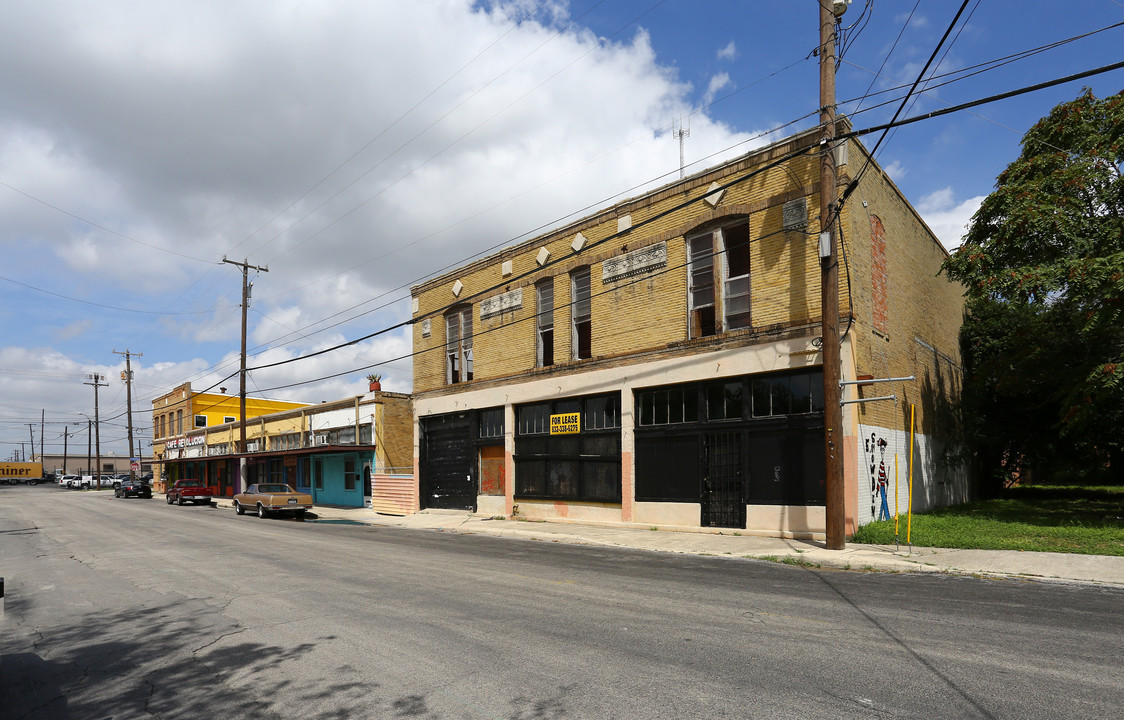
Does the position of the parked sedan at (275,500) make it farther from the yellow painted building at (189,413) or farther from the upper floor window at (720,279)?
the yellow painted building at (189,413)

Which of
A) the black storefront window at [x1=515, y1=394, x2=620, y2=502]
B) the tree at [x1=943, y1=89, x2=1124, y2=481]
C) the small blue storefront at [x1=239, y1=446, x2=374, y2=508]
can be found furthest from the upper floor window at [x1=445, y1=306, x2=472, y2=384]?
the tree at [x1=943, y1=89, x2=1124, y2=481]

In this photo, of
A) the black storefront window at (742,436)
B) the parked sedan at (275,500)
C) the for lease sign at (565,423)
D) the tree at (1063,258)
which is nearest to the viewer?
the tree at (1063,258)

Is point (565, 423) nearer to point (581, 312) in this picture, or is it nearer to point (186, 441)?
point (581, 312)

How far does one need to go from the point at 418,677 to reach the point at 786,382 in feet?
45.2

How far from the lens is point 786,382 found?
17641mm

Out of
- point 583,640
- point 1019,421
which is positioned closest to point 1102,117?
point 1019,421

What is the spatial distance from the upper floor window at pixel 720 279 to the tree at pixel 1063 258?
6.03 metres

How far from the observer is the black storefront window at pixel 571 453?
864 inches

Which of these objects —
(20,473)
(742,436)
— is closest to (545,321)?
(742,436)

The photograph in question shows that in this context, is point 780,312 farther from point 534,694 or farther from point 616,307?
point 534,694

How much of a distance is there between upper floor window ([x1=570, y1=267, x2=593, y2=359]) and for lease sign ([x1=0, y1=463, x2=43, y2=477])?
4567 inches

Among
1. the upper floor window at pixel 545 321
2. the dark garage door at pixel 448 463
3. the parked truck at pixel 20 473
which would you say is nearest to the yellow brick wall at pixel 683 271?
the upper floor window at pixel 545 321

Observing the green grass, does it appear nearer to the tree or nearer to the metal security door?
the tree

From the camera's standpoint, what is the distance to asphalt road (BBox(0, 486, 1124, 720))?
539 centimetres
